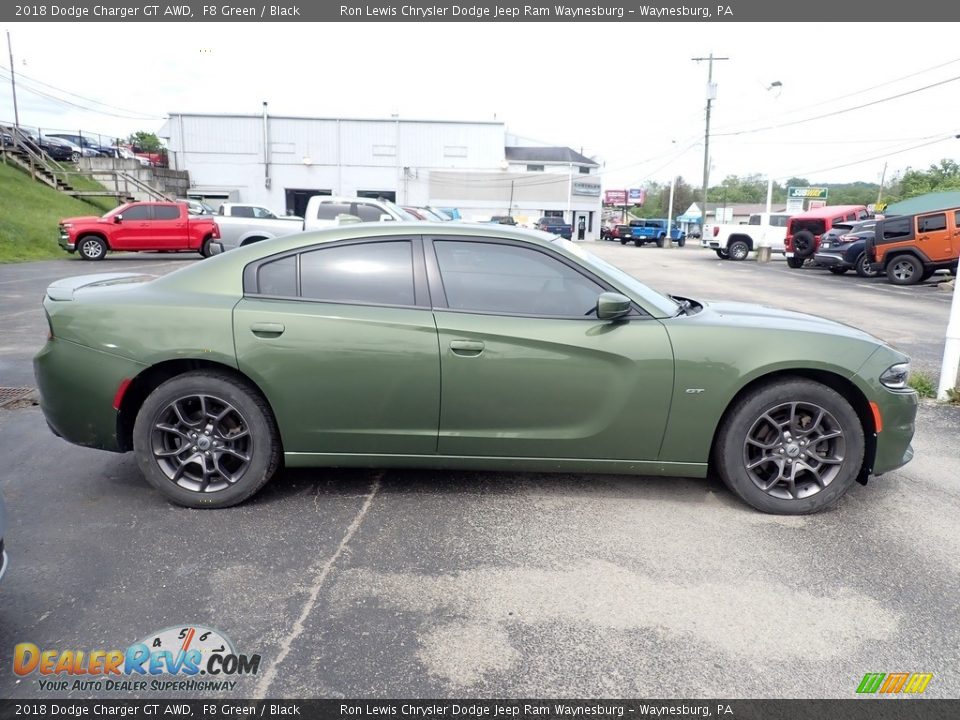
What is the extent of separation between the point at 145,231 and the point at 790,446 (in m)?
20.4

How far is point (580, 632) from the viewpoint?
261 centimetres

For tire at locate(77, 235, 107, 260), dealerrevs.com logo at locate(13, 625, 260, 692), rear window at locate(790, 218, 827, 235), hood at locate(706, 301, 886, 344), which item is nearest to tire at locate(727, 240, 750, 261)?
rear window at locate(790, 218, 827, 235)

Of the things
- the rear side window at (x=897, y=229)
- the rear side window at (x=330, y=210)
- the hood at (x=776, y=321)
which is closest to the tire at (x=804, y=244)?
the rear side window at (x=897, y=229)

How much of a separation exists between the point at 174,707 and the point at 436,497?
5.91 feet

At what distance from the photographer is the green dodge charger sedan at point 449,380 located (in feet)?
11.5

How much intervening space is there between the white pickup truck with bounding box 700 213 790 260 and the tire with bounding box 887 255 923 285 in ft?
36.1

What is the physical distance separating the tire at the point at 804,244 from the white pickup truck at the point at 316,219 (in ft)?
50.3

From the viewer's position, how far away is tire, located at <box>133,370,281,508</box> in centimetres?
354

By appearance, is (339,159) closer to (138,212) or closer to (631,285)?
(138,212)

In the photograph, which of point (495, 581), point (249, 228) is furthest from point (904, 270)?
point (495, 581)

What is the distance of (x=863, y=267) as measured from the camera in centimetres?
1980

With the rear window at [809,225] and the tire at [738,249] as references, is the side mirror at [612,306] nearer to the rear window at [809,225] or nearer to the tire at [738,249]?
the rear window at [809,225]

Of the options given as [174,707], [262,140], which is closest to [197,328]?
[174,707]

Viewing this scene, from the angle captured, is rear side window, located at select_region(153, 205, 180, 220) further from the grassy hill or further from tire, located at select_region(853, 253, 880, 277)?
tire, located at select_region(853, 253, 880, 277)
